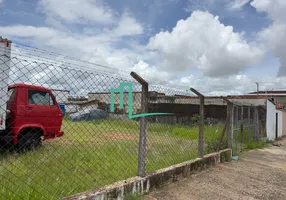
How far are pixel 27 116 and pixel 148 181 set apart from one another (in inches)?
148

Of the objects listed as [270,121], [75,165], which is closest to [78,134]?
[75,165]

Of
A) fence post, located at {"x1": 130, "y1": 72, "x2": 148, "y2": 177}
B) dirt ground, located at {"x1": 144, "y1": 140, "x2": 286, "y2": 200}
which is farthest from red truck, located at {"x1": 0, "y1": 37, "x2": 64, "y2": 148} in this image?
dirt ground, located at {"x1": 144, "y1": 140, "x2": 286, "y2": 200}

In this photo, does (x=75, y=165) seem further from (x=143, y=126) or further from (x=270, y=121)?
(x=270, y=121)

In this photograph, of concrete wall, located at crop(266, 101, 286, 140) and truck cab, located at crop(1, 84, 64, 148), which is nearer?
truck cab, located at crop(1, 84, 64, 148)

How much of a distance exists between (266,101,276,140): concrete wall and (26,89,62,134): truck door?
39.2 feet

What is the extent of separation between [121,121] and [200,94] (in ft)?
7.50

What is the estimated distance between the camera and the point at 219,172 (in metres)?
6.04

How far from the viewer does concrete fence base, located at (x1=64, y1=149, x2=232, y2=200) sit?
3.34 meters

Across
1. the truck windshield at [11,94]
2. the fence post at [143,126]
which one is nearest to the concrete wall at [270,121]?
the fence post at [143,126]

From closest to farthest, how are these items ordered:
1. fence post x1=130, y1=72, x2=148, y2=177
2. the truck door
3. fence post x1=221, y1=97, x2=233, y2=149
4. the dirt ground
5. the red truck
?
1. fence post x1=130, y1=72, x2=148, y2=177
2. the dirt ground
3. the red truck
4. the truck door
5. fence post x1=221, y1=97, x2=233, y2=149

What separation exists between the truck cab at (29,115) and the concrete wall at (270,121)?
12.0 m

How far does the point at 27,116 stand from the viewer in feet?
20.8

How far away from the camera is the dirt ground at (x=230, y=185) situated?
14.6ft

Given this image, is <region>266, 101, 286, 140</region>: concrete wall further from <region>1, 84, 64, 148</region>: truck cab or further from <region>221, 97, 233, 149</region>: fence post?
<region>1, 84, 64, 148</region>: truck cab
